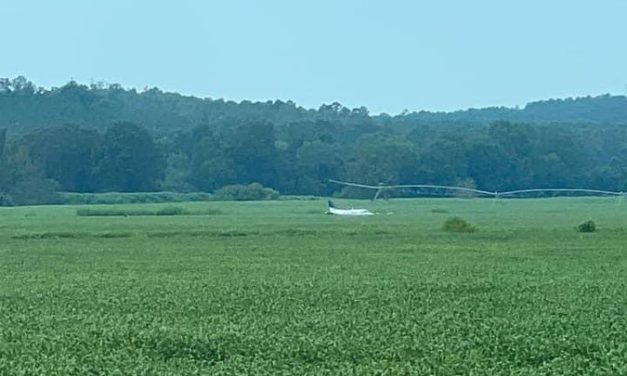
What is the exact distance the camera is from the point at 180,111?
14950cm

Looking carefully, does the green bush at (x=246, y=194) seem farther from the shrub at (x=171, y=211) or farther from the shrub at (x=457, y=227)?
the shrub at (x=457, y=227)

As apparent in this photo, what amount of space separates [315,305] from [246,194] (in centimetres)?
6894

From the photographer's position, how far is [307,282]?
22891 mm

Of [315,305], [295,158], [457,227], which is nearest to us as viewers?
[315,305]

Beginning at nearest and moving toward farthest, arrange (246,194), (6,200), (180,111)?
(6,200) < (246,194) < (180,111)

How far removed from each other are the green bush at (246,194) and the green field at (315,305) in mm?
46912

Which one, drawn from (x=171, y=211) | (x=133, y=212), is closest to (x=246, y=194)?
(x=133, y=212)

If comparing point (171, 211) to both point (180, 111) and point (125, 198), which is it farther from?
point (180, 111)

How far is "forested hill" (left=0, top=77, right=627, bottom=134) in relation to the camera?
128875mm

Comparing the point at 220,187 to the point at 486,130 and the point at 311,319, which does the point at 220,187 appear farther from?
the point at 311,319

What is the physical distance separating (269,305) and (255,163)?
8006 centimetres

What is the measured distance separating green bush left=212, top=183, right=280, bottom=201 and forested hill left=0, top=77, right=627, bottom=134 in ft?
73.5

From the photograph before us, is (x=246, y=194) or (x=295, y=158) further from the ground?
(x=295, y=158)

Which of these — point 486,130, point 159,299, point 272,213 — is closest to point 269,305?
point 159,299
